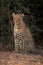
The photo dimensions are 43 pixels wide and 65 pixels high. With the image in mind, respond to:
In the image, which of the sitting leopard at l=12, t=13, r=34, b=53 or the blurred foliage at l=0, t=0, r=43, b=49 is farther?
the blurred foliage at l=0, t=0, r=43, b=49

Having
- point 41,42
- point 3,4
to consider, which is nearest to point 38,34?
point 41,42

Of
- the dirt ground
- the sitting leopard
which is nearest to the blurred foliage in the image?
the sitting leopard

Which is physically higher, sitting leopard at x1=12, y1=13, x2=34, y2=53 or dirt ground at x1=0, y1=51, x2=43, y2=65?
sitting leopard at x1=12, y1=13, x2=34, y2=53

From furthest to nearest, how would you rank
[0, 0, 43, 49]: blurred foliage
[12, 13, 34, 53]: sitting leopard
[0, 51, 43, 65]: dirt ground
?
[0, 0, 43, 49]: blurred foliage < [12, 13, 34, 53]: sitting leopard < [0, 51, 43, 65]: dirt ground

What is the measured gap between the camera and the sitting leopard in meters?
7.78

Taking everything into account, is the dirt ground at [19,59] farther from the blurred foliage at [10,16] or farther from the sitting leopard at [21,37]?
the blurred foliage at [10,16]

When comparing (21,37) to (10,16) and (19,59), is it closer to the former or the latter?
(19,59)

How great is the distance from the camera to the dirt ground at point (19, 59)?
22.4ft

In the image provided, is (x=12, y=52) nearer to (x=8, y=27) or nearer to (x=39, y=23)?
(x=8, y=27)

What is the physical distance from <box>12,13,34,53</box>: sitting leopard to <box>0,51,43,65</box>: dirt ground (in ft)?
0.91

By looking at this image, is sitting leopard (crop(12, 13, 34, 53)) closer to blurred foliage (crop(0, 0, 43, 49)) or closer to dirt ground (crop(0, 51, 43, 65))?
dirt ground (crop(0, 51, 43, 65))

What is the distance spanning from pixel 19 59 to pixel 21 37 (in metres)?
0.88

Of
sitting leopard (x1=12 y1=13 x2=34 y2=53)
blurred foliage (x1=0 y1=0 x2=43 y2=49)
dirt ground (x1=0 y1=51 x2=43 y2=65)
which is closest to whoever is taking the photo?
dirt ground (x1=0 y1=51 x2=43 y2=65)

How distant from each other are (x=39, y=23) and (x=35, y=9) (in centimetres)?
65
